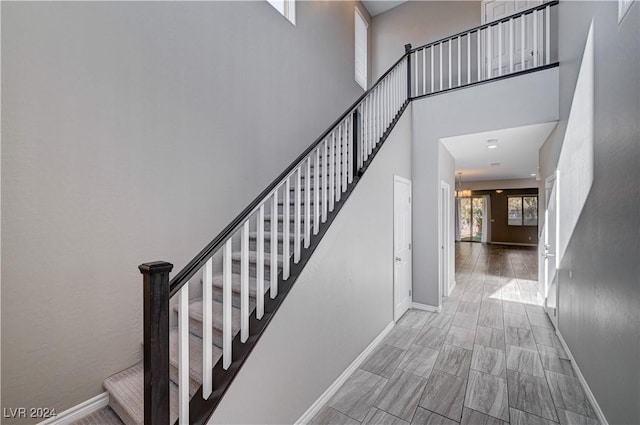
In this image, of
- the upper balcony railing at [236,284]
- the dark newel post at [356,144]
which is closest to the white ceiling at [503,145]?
the upper balcony railing at [236,284]

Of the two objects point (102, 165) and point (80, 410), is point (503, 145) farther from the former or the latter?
point (80, 410)

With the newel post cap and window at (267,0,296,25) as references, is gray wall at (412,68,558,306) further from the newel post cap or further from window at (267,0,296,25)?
the newel post cap

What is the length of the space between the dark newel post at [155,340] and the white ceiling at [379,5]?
7.04 metres

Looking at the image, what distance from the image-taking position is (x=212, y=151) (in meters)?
2.65

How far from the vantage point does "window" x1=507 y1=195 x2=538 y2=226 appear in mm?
11531

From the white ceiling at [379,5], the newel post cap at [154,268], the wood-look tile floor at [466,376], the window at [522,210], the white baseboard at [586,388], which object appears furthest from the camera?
the window at [522,210]

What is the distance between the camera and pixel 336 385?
7.76 feet

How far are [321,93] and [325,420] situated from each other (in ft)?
13.9

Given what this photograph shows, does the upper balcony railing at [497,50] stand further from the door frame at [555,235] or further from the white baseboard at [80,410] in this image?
the white baseboard at [80,410]

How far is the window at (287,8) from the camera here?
3.63 metres

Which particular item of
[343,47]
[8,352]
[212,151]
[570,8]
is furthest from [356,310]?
[343,47]

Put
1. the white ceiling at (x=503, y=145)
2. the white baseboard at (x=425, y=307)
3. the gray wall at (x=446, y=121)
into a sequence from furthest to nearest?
the white baseboard at (x=425, y=307) < the white ceiling at (x=503, y=145) < the gray wall at (x=446, y=121)

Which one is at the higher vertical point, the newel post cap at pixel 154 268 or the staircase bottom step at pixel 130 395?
the newel post cap at pixel 154 268

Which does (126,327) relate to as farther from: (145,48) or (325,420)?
(145,48)
